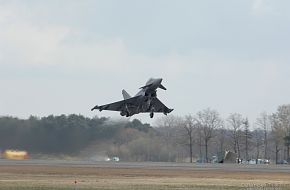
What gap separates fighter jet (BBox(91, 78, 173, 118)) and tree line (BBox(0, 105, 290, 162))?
1471 cm

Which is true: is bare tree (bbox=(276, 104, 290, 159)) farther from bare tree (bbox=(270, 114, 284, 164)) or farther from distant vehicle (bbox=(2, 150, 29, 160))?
distant vehicle (bbox=(2, 150, 29, 160))

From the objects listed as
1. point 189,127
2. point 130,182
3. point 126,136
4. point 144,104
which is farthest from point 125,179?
point 189,127

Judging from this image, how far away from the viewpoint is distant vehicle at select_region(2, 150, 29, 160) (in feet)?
253

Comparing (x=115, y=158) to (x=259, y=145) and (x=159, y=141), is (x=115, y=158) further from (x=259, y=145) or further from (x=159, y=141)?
(x=259, y=145)

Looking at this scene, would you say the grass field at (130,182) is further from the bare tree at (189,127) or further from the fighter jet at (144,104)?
the bare tree at (189,127)

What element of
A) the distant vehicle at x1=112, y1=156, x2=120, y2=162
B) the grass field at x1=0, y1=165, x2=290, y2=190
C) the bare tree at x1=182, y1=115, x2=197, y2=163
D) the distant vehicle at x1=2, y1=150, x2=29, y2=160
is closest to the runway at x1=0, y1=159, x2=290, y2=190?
the grass field at x1=0, y1=165, x2=290, y2=190

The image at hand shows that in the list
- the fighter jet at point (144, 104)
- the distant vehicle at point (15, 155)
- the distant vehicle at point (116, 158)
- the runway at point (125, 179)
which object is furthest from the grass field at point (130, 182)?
the distant vehicle at point (116, 158)

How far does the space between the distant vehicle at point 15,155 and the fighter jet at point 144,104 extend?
63.2ft

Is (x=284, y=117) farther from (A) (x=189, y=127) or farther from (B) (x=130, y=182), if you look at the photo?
(B) (x=130, y=182)

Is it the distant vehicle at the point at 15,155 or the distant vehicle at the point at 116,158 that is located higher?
the distant vehicle at the point at 15,155

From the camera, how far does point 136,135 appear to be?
305 feet

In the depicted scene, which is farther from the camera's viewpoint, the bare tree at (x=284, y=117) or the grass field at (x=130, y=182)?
the bare tree at (x=284, y=117)

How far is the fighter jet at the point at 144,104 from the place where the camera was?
57469mm

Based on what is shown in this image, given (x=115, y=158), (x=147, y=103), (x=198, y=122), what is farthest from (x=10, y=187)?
(x=198, y=122)
